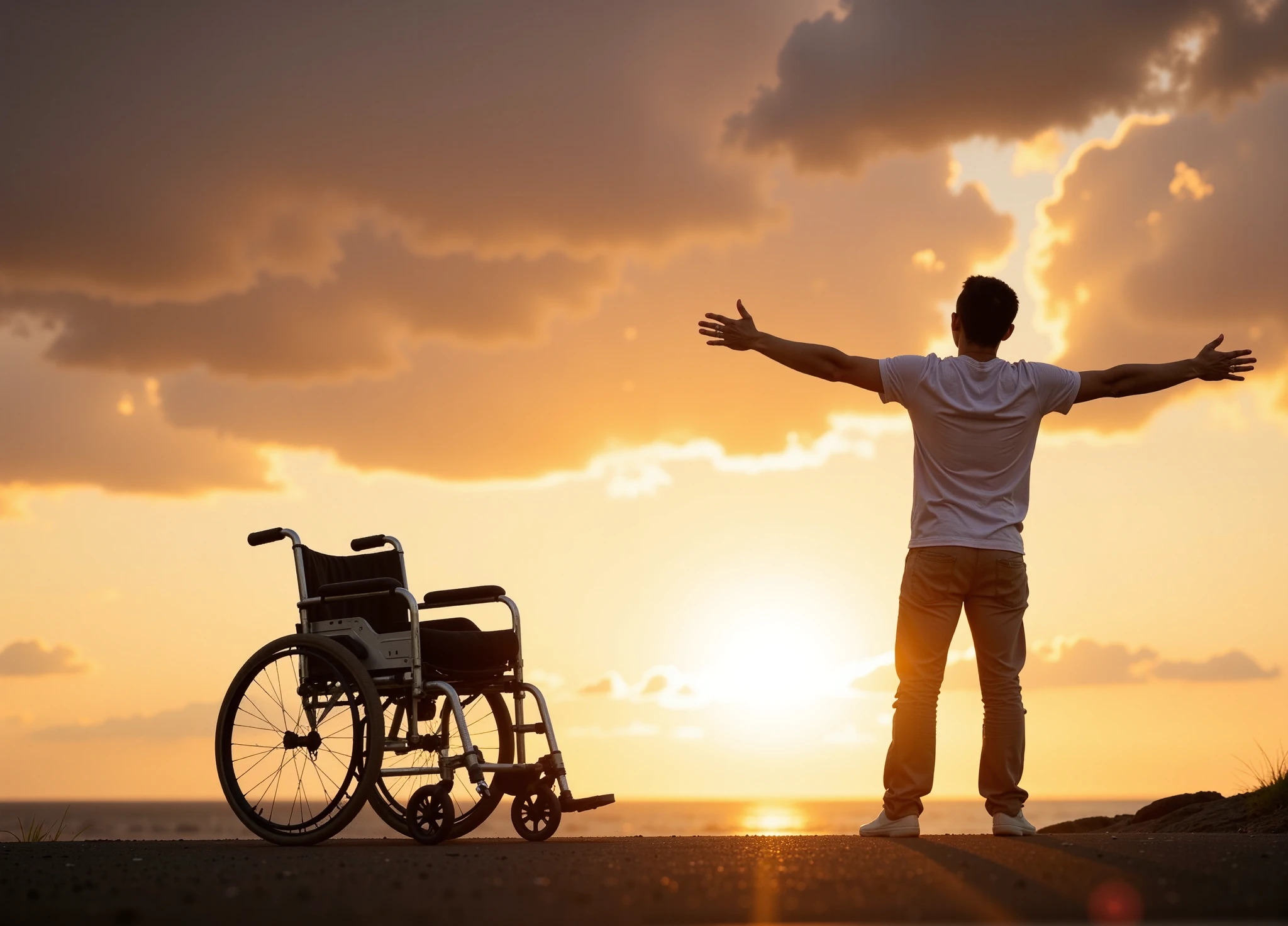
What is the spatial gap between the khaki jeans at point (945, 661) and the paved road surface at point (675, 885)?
0.48 m

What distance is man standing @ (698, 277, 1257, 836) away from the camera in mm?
4930

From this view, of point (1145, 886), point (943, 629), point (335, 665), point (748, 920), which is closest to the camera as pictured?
point (748, 920)

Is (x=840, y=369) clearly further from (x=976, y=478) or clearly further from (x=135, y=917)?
(x=135, y=917)

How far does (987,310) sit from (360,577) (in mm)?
3319

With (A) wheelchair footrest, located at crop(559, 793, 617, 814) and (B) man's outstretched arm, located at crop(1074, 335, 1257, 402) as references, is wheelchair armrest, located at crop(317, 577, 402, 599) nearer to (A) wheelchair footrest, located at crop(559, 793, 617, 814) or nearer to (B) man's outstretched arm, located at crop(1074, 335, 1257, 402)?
(A) wheelchair footrest, located at crop(559, 793, 617, 814)

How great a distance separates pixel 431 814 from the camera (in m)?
5.41

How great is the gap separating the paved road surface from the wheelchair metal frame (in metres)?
0.90

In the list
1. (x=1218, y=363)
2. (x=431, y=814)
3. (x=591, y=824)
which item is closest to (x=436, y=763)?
(x=431, y=814)

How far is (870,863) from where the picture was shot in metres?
3.60

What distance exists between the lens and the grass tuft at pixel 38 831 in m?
6.41

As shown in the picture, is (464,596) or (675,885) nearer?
(675,885)

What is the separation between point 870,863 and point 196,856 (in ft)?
7.53

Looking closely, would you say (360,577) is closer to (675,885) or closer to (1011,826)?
(1011,826)

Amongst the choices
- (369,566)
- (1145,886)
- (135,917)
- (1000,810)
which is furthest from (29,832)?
(1145,886)
